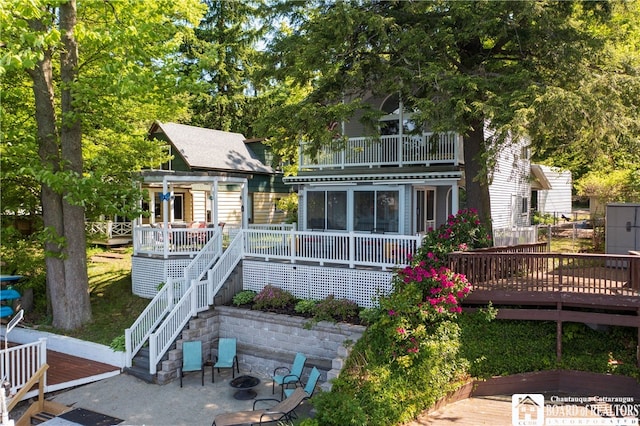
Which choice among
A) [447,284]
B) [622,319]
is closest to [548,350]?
[622,319]

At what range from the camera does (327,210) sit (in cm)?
1639

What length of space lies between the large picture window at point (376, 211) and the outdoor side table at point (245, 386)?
7105mm

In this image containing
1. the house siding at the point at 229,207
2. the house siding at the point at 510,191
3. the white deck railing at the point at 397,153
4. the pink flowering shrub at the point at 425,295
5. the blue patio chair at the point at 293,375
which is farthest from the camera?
the house siding at the point at 229,207

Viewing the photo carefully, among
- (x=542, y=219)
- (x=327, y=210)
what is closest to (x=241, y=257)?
(x=327, y=210)

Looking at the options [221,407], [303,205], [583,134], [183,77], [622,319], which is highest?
[183,77]

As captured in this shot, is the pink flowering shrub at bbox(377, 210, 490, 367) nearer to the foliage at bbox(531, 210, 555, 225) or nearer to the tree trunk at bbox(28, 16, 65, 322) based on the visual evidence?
the tree trunk at bbox(28, 16, 65, 322)

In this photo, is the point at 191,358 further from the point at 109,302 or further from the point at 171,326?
the point at 109,302

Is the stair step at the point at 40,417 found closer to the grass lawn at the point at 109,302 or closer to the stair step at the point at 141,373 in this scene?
the stair step at the point at 141,373

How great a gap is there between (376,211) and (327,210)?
1.97 meters

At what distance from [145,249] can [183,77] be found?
19.6ft

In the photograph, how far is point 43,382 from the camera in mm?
9133

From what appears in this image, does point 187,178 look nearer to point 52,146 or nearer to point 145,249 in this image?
point 145,249

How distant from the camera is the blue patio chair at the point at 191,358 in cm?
1007

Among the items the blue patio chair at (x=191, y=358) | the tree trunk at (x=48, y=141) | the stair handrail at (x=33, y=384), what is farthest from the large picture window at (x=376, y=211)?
the stair handrail at (x=33, y=384)
